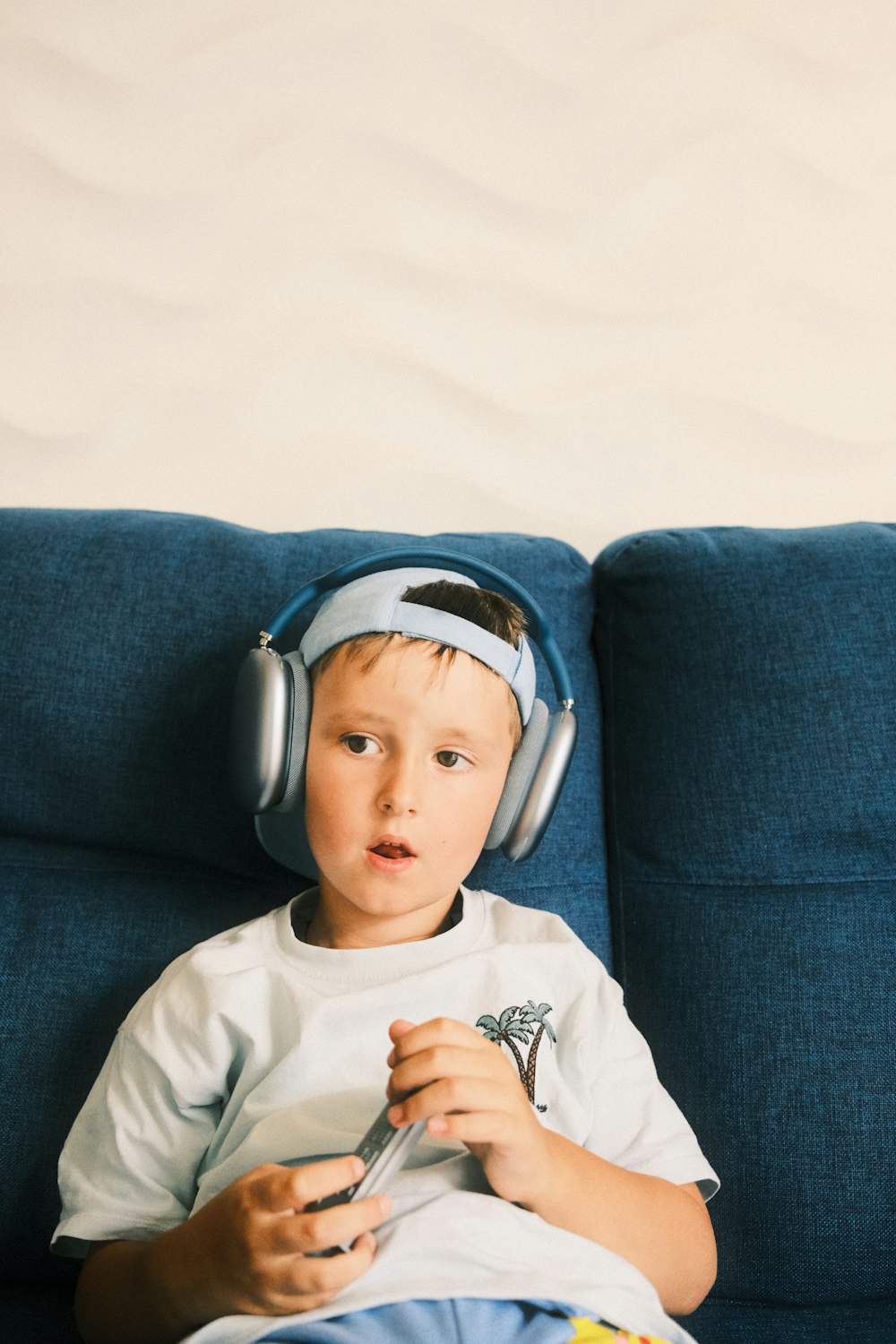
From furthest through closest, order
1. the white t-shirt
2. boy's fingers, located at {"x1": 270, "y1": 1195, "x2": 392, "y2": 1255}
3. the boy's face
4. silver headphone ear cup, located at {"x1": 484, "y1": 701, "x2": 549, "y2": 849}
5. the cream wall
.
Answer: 1. the cream wall
2. silver headphone ear cup, located at {"x1": 484, "y1": 701, "x2": 549, "y2": 849}
3. the boy's face
4. the white t-shirt
5. boy's fingers, located at {"x1": 270, "y1": 1195, "x2": 392, "y2": 1255}

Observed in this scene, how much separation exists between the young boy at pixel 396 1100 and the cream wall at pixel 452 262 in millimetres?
640

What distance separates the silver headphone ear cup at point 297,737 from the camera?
95 cm

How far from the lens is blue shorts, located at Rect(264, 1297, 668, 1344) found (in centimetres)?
68

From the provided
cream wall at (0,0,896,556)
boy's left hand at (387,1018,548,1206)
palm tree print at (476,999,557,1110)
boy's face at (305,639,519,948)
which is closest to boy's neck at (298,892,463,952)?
boy's face at (305,639,519,948)

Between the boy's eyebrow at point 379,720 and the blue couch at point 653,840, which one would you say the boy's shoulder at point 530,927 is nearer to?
the blue couch at point 653,840

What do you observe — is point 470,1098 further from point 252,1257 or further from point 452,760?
point 452,760

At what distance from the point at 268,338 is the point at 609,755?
2.72ft

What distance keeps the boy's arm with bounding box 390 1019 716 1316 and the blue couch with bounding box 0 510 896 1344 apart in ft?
0.53

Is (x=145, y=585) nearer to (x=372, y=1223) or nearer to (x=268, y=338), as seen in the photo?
(x=268, y=338)

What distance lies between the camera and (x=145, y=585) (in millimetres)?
1173

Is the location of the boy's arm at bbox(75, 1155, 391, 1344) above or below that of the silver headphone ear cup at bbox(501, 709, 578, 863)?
below

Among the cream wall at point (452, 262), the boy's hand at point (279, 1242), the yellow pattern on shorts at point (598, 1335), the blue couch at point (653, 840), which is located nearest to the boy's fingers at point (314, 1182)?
the boy's hand at point (279, 1242)

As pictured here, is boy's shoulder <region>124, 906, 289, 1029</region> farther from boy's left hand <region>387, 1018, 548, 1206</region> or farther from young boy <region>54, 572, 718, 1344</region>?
boy's left hand <region>387, 1018, 548, 1206</region>

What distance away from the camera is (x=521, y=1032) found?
0.89 metres
